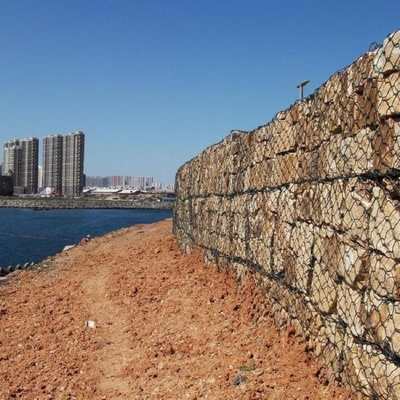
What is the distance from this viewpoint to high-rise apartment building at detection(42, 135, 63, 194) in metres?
→ 169

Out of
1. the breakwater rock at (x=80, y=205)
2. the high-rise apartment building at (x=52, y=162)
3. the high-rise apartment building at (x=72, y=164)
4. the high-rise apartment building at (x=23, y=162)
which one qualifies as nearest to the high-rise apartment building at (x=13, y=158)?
the high-rise apartment building at (x=23, y=162)

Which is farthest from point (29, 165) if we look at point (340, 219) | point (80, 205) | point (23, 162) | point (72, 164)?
point (340, 219)

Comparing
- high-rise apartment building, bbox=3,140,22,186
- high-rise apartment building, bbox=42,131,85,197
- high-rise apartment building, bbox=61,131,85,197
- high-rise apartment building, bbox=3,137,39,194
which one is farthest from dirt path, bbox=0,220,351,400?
high-rise apartment building, bbox=3,140,22,186

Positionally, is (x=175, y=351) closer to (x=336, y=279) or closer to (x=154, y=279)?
(x=336, y=279)

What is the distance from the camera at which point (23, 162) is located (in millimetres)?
185000

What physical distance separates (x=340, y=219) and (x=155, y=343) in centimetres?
384

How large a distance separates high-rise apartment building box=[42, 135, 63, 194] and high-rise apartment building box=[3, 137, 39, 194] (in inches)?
266

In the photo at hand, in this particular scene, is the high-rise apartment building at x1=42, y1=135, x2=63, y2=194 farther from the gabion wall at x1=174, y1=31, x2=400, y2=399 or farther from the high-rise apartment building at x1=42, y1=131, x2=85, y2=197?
the gabion wall at x1=174, y1=31, x2=400, y2=399

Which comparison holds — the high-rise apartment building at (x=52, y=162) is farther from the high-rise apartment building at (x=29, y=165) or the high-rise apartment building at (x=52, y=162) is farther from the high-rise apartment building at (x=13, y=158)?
the high-rise apartment building at (x=13, y=158)

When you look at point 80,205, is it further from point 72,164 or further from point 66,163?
point 66,163

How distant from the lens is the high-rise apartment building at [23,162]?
180625 millimetres

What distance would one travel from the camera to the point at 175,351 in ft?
22.5

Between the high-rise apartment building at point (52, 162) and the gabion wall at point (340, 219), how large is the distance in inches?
6684

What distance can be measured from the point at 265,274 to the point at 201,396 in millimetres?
2212
